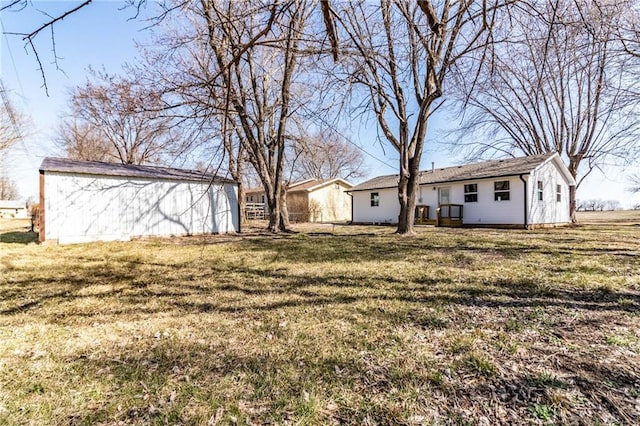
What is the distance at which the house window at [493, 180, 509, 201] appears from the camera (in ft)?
44.5

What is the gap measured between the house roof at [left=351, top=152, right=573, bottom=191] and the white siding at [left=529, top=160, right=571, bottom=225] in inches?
17.7

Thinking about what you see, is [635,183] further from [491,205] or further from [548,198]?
[491,205]

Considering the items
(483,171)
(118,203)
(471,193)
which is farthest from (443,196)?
(118,203)

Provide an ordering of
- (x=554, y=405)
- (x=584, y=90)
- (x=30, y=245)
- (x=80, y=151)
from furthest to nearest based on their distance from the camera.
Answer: (x=80, y=151), (x=584, y=90), (x=30, y=245), (x=554, y=405)

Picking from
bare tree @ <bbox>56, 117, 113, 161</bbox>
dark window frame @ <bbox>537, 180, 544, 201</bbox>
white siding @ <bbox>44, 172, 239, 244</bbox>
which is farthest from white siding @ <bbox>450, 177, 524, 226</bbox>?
bare tree @ <bbox>56, 117, 113, 161</bbox>

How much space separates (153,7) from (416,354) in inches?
169

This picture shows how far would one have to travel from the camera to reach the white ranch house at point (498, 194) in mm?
13109

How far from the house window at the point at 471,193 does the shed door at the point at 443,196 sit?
37.6 inches

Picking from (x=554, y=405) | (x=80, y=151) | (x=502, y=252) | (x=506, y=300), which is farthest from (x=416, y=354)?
(x=80, y=151)

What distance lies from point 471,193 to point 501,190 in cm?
138

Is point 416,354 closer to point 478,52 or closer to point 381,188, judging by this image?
point 478,52

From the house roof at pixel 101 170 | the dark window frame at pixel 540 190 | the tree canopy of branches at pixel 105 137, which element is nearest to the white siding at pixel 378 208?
the dark window frame at pixel 540 190

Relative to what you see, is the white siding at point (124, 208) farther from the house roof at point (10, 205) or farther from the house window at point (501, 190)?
the house roof at point (10, 205)

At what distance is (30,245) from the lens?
8273 mm
